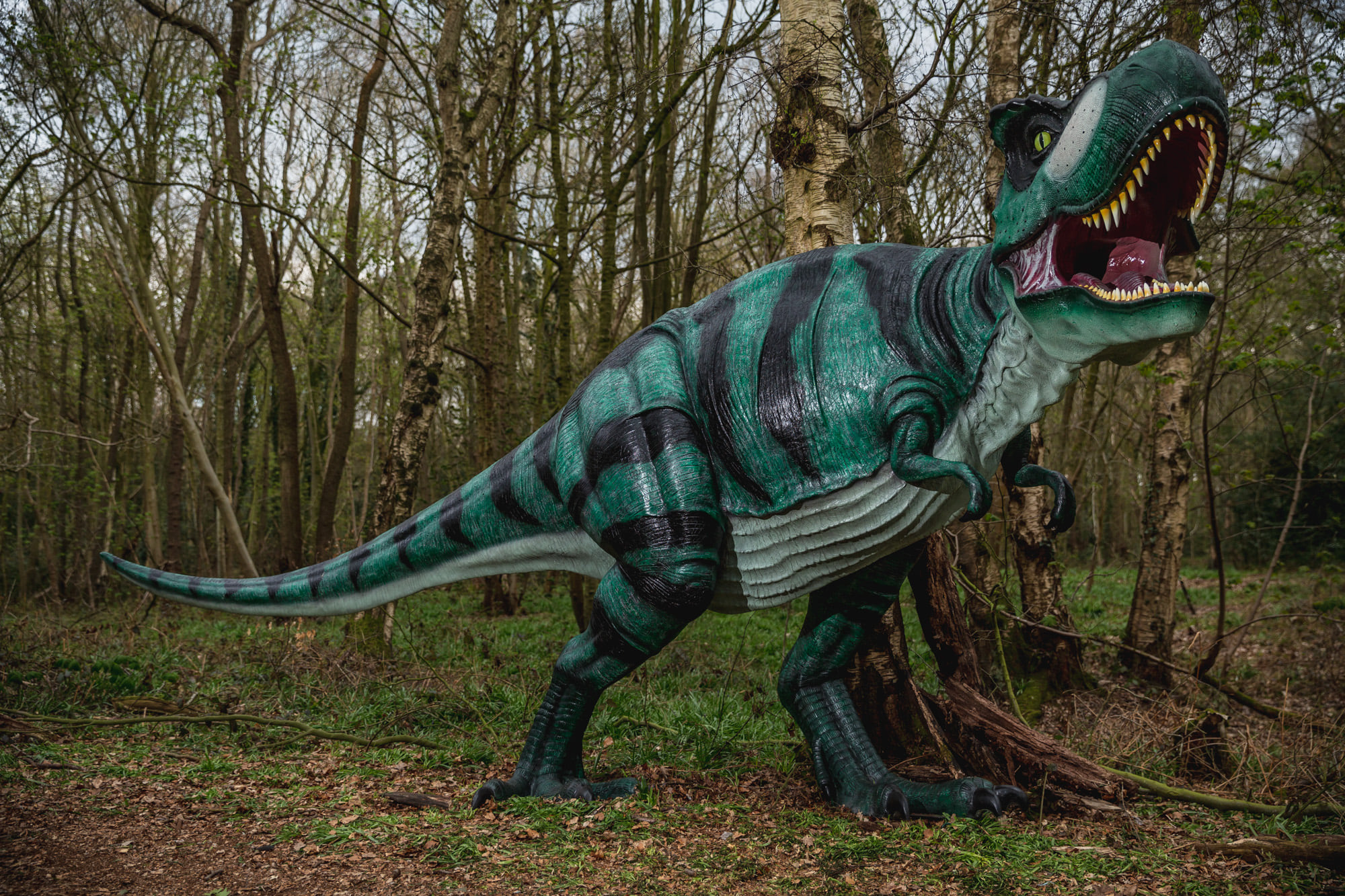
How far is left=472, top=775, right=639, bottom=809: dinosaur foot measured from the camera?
2.88m

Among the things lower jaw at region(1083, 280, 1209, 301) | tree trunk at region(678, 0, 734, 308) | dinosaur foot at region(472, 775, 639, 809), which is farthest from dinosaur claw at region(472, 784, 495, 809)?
tree trunk at region(678, 0, 734, 308)

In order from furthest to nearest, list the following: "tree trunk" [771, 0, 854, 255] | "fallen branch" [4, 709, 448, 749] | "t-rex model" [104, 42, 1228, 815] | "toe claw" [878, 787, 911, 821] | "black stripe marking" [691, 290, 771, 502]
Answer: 1. "fallen branch" [4, 709, 448, 749]
2. "tree trunk" [771, 0, 854, 255]
3. "toe claw" [878, 787, 911, 821]
4. "black stripe marking" [691, 290, 771, 502]
5. "t-rex model" [104, 42, 1228, 815]

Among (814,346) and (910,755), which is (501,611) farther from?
(814,346)

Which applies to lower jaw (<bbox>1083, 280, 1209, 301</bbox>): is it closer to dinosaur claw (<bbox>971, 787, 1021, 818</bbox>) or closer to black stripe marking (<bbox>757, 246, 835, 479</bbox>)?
black stripe marking (<bbox>757, 246, 835, 479</bbox>)

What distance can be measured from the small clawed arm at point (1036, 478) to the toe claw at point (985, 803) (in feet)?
2.70

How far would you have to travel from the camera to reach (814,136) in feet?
12.1

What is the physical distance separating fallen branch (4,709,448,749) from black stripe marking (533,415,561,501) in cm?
146

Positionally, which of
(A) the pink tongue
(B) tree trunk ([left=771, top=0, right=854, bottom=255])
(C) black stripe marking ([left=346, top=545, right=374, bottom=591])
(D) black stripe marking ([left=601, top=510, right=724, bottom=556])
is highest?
(B) tree trunk ([left=771, top=0, right=854, bottom=255])

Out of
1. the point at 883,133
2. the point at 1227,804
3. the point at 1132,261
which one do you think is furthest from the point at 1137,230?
the point at 883,133

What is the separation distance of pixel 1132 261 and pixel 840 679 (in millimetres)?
1581

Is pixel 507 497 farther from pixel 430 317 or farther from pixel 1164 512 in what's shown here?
pixel 1164 512

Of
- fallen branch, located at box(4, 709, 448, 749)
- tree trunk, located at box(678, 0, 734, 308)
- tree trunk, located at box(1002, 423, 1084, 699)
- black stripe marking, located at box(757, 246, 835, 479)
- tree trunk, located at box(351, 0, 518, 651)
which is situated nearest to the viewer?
black stripe marking, located at box(757, 246, 835, 479)

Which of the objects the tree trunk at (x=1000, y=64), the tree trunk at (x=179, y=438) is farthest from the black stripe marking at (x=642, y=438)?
the tree trunk at (x=179, y=438)

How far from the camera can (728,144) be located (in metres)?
11.2
